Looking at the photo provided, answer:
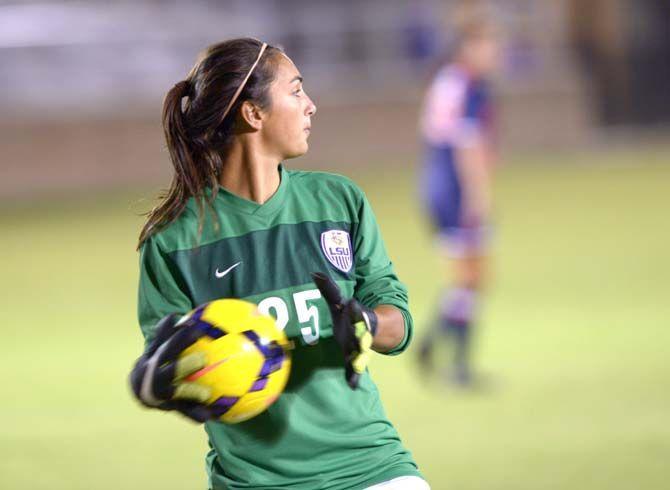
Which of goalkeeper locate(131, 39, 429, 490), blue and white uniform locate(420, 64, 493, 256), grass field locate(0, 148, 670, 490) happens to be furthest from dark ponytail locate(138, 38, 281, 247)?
blue and white uniform locate(420, 64, 493, 256)

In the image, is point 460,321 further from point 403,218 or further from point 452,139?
point 403,218

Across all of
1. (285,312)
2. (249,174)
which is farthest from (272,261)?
(249,174)

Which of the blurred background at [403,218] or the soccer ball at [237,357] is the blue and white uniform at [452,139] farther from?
the soccer ball at [237,357]

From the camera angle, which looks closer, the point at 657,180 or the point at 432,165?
the point at 432,165

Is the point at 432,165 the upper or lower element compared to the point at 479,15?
lower

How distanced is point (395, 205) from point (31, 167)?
5.90 meters

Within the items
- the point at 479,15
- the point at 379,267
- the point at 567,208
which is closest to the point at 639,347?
the point at 479,15

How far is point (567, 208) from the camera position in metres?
16.6

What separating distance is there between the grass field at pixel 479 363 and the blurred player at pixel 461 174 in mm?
413

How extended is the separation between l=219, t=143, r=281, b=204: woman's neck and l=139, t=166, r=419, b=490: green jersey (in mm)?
31

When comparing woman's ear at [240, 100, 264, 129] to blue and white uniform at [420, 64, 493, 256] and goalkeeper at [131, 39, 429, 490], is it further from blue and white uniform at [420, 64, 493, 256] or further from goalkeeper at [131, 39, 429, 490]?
blue and white uniform at [420, 64, 493, 256]

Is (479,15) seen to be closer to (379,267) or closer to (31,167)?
(379,267)

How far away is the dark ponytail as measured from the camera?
331cm

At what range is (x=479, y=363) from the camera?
9.02 metres
